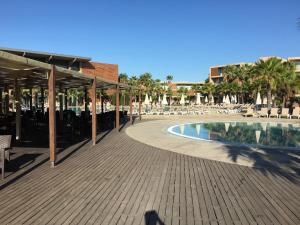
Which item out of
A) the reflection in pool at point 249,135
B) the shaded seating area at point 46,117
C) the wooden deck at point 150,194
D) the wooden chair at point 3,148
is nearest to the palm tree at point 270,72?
the reflection in pool at point 249,135

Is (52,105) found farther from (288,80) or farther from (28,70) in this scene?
(288,80)

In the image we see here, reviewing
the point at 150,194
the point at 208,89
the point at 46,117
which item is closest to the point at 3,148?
the point at 150,194

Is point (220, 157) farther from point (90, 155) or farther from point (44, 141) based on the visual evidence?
point (44, 141)

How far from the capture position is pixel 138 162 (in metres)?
7.72

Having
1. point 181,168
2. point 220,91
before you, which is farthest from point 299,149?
point 220,91

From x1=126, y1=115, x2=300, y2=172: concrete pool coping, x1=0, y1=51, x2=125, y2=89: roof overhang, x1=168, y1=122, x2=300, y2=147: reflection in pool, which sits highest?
x1=0, y1=51, x2=125, y2=89: roof overhang

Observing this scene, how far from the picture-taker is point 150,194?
5098 millimetres

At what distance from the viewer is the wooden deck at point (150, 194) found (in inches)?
162

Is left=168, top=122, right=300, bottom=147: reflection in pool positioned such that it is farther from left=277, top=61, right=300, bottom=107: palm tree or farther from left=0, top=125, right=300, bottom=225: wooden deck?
left=277, top=61, right=300, bottom=107: palm tree

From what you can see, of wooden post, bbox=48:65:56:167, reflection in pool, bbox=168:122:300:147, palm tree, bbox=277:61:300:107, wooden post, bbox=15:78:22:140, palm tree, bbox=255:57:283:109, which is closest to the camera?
wooden post, bbox=48:65:56:167

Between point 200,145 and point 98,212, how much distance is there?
6.76 metres

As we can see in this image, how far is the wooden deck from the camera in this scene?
4113 millimetres

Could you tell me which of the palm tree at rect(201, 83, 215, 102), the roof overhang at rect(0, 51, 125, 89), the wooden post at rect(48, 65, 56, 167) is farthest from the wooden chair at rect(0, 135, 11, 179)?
the palm tree at rect(201, 83, 215, 102)

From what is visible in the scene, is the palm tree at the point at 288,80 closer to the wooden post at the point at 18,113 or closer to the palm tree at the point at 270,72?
the palm tree at the point at 270,72
